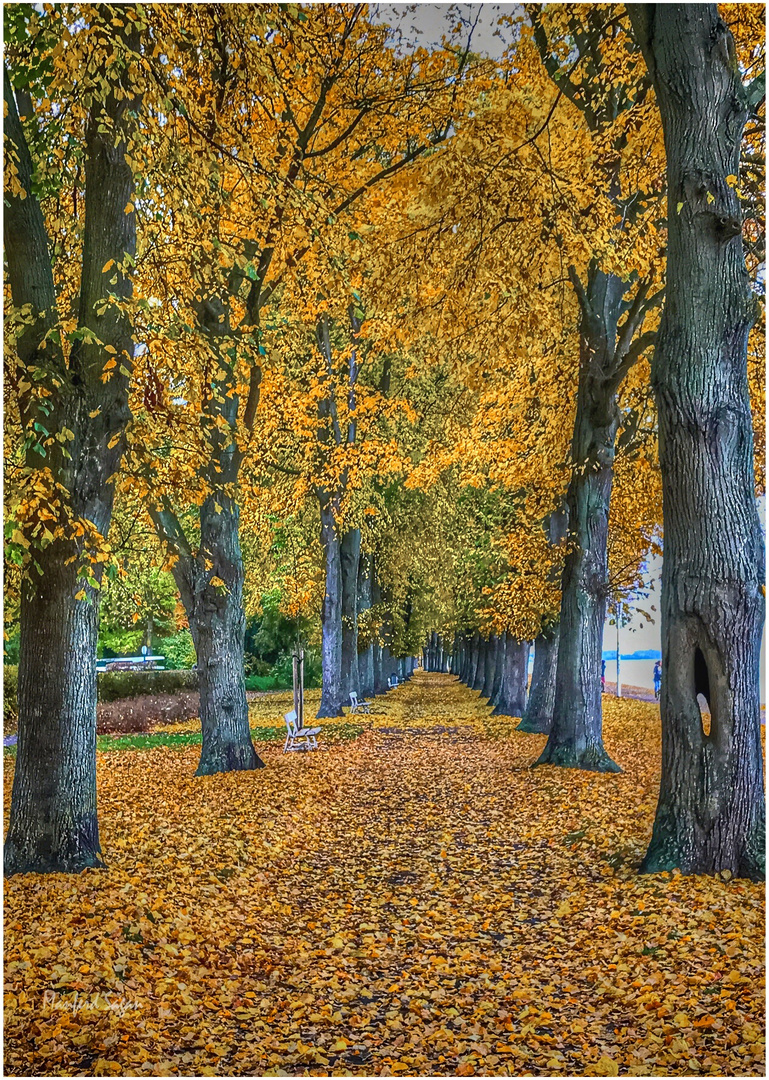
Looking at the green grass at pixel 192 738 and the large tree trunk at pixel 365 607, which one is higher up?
the large tree trunk at pixel 365 607

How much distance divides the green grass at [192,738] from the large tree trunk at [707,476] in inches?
481

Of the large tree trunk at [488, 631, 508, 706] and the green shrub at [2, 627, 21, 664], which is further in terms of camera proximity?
the large tree trunk at [488, 631, 508, 706]

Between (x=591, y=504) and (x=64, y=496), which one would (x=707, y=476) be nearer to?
(x=64, y=496)

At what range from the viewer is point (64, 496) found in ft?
23.3

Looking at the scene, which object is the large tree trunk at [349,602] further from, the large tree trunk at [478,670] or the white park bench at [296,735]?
the large tree trunk at [478,670]

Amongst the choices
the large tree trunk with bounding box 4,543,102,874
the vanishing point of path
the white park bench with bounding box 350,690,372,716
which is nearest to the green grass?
the white park bench with bounding box 350,690,372,716

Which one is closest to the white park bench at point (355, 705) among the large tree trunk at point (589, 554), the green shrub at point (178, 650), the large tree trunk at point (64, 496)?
the large tree trunk at point (589, 554)

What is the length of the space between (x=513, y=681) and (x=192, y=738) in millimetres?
9321

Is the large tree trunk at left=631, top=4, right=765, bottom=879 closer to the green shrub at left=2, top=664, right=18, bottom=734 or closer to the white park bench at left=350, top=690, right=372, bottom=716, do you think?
the white park bench at left=350, top=690, right=372, bottom=716

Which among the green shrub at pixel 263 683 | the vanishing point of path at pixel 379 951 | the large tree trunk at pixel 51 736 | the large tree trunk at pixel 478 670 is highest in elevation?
the large tree trunk at pixel 51 736

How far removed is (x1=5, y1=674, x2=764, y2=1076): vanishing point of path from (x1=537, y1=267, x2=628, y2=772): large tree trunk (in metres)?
2.82

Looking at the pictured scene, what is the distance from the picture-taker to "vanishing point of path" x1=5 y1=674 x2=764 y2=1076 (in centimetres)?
433

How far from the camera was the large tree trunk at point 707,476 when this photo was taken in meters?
6.61

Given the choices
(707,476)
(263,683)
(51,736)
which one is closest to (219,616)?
(51,736)
